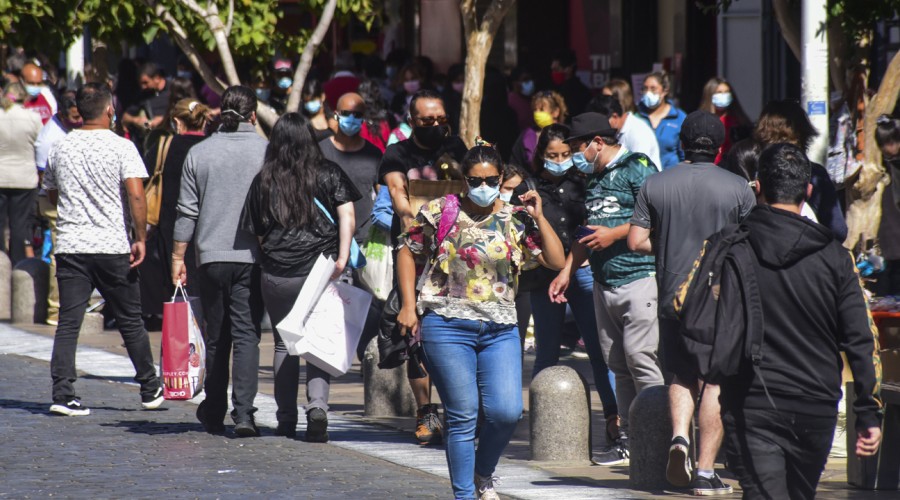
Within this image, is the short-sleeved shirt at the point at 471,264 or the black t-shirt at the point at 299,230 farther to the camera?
the black t-shirt at the point at 299,230

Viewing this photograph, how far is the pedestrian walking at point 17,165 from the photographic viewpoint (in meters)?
15.2

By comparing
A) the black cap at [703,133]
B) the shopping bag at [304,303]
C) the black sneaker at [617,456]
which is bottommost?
the black sneaker at [617,456]

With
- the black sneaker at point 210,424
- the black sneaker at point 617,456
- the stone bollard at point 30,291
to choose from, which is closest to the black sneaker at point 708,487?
the black sneaker at point 617,456

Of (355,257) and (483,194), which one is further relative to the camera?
(355,257)

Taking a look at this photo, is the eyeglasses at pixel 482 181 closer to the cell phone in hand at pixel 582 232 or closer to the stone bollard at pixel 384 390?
the cell phone in hand at pixel 582 232

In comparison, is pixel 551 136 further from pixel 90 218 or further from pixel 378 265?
pixel 90 218

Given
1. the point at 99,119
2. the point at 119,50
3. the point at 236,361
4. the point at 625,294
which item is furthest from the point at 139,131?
the point at 625,294

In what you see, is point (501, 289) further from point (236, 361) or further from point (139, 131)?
point (139, 131)

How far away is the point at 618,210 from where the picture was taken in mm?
7980

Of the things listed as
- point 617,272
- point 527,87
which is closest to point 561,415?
point 617,272

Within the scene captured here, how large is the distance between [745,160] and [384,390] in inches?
109

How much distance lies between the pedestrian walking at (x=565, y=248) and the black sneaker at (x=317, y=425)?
1.15m

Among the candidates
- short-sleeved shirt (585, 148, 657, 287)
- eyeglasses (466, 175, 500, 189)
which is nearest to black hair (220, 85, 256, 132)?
short-sleeved shirt (585, 148, 657, 287)

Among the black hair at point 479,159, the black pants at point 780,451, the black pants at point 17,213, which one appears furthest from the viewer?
the black pants at point 17,213
